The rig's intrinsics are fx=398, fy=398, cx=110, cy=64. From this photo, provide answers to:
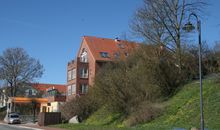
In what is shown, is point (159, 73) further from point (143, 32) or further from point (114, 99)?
point (143, 32)

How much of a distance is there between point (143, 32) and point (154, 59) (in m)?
8.94

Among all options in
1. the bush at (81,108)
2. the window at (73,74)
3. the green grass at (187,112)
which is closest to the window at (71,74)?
the window at (73,74)

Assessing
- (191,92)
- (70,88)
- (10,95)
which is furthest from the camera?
(10,95)

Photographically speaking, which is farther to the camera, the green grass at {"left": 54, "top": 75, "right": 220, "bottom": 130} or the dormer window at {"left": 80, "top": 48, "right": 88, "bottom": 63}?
the dormer window at {"left": 80, "top": 48, "right": 88, "bottom": 63}

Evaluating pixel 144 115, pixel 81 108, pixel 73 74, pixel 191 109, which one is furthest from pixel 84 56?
pixel 191 109

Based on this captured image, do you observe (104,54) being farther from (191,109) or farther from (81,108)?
(191,109)

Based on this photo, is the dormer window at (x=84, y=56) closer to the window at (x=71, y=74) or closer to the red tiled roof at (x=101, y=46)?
the red tiled roof at (x=101, y=46)

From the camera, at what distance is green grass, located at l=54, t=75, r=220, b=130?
28920mm

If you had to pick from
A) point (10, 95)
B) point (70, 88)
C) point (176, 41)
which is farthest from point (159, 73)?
point (10, 95)

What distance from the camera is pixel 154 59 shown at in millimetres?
39375

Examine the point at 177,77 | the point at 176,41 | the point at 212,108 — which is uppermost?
the point at 176,41

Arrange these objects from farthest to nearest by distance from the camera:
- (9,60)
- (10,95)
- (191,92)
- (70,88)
Answer: 1. (10,95)
2. (9,60)
3. (70,88)
4. (191,92)

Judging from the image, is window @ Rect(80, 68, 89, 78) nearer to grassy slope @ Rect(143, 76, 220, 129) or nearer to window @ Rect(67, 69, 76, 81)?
window @ Rect(67, 69, 76, 81)

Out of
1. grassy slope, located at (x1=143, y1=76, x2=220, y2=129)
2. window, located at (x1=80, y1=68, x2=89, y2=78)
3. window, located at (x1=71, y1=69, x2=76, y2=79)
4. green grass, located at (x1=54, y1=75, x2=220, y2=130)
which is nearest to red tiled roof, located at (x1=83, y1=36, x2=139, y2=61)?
window, located at (x1=80, y1=68, x2=89, y2=78)
